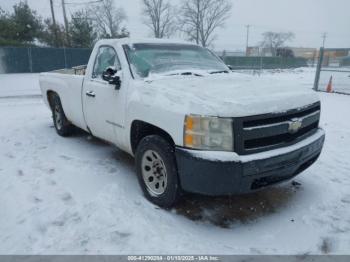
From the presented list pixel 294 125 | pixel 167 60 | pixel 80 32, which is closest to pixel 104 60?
pixel 167 60

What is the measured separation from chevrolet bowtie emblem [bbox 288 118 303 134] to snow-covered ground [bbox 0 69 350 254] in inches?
36.0

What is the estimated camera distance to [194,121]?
276 cm

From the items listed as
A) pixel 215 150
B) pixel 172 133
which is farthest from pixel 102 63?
pixel 215 150

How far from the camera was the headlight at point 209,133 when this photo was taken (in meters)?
2.71

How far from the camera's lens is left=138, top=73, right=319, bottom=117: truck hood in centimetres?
276

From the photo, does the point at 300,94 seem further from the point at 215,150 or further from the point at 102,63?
the point at 102,63

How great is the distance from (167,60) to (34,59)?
2219 centimetres

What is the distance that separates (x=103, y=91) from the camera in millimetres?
4098

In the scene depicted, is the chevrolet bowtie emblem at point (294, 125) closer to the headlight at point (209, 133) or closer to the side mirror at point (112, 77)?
the headlight at point (209, 133)

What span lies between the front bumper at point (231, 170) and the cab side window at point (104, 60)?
1.90 m

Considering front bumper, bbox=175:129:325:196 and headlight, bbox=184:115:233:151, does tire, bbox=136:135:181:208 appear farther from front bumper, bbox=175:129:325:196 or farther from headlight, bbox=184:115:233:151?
headlight, bbox=184:115:233:151

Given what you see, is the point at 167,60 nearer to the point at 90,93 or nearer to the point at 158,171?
the point at 90,93

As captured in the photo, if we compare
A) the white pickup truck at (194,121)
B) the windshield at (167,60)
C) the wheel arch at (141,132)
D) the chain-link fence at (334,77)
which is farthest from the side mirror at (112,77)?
the chain-link fence at (334,77)

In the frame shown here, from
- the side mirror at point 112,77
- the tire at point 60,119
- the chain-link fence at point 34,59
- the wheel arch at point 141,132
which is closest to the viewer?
the wheel arch at point 141,132
